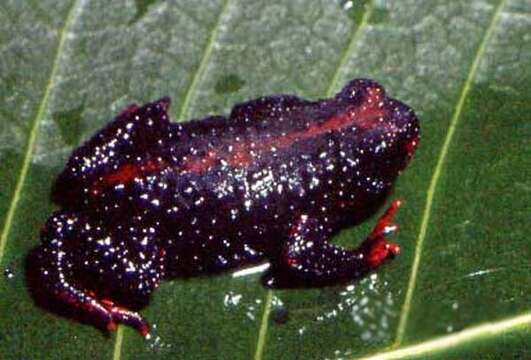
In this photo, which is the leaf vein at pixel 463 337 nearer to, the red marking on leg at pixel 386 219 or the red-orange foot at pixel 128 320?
the red marking on leg at pixel 386 219

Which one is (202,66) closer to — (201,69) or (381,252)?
(201,69)

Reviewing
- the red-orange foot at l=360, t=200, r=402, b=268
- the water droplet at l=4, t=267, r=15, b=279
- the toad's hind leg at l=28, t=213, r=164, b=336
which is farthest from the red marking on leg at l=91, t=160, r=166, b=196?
the red-orange foot at l=360, t=200, r=402, b=268

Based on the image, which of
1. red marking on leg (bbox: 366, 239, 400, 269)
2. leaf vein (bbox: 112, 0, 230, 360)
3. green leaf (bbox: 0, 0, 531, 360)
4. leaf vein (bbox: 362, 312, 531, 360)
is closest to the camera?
leaf vein (bbox: 362, 312, 531, 360)

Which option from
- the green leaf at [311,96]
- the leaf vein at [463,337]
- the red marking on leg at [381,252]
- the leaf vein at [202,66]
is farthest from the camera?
the leaf vein at [202,66]

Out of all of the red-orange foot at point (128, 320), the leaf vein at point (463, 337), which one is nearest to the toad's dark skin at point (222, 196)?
the red-orange foot at point (128, 320)

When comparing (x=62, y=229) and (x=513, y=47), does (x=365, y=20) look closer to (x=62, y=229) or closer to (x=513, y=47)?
(x=513, y=47)

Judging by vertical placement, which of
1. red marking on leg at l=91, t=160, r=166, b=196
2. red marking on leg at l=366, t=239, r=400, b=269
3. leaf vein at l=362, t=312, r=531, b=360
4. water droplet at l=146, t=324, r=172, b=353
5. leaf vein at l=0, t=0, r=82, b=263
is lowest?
leaf vein at l=362, t=312, r=531, b=360

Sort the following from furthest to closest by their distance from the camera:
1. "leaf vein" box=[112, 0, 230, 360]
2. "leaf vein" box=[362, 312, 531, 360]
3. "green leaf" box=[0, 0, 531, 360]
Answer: "leaf vein" box=[112, 0, 230, 360] → "green leaf" box=[0, 0, 531, 360] → "leaf vein" box=[362, 312, 531, 360]

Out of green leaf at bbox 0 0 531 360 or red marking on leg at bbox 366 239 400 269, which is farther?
red marking on leg at bbox 366 239 400 269

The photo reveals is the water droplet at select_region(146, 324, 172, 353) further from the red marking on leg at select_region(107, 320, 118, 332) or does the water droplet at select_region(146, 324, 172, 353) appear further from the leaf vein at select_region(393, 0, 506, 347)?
the leaf vein at select_region(393, 0, 506, 347)

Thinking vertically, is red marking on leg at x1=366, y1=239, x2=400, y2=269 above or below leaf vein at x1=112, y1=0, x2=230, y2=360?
below
